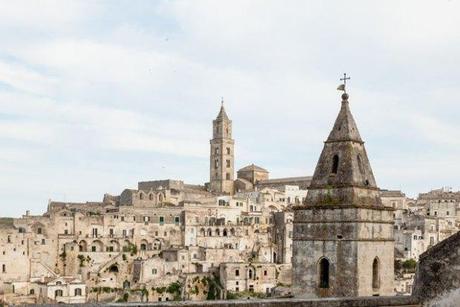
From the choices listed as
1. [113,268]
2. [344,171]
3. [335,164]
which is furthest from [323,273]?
[113,268]

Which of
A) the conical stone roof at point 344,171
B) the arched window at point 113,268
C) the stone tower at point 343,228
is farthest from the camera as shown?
the arched window at point 113,268

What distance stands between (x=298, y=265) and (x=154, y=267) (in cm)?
4997

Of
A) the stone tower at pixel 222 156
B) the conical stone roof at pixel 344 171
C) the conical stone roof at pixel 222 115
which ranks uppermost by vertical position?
the conical stone roof at pixel 222 115

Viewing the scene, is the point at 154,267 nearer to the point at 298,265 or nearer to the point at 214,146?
the point at 214,146

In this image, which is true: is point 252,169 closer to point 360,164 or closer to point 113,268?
point 113,268

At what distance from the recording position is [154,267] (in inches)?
2670

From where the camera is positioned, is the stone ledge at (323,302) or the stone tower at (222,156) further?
the stone tower at (222,156)

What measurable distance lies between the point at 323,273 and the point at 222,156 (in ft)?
279

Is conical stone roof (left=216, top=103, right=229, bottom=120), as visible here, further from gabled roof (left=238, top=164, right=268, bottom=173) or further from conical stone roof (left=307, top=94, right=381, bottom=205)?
conical stone roof (left=307, top=94, right=381, bottom=205)

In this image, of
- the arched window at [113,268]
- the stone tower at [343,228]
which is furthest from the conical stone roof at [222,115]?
the stone tower at [343,228]

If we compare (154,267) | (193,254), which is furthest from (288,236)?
(154,267)

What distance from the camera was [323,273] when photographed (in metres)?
19.4

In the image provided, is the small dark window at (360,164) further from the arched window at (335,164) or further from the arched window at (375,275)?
the arched window at (375,275)

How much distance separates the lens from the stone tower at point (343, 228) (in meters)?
18.8
